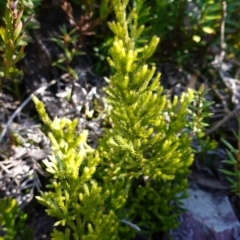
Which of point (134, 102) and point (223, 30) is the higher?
point (223, 30)

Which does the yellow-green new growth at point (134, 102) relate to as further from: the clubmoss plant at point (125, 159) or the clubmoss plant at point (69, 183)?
the clubmoss plant at point (69, 183)

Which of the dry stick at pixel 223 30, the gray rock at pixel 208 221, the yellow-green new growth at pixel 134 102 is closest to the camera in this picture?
the yellow-green new growth at pixel 134 102

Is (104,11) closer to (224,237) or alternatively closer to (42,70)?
(42,70)

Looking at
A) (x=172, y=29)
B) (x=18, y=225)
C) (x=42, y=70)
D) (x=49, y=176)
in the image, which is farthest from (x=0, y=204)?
(x=172, y=29)

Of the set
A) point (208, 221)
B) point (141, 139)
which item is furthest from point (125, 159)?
point (208, 221)

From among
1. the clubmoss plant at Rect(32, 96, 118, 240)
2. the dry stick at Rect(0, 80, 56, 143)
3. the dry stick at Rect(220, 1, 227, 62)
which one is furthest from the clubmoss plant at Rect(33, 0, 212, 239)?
the dry stick at Rect(220, 1, 227, 62)

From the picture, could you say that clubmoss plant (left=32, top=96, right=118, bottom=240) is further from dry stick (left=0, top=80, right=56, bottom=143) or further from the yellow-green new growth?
dry stick (left=0, top=80, right=56, bottom=143)

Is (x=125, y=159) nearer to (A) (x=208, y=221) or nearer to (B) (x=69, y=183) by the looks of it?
(B) (x=69, y=183)

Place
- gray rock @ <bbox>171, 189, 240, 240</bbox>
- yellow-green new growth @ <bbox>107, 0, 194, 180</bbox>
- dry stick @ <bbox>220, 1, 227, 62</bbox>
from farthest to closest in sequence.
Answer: dry stick @ <bbox>220, 1, 227, 62</bbox> → gray rock @ <bbox>171, 189, 240, 240</bbox> → yellow-green new growth @ <bbox>107, 0, 194, 180</bbox>

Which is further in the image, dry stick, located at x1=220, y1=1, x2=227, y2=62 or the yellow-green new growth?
dry stick, located at x1=220, y1=1, x2=227, y2=62

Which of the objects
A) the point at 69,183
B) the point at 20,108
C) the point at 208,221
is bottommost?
the point at 208,221

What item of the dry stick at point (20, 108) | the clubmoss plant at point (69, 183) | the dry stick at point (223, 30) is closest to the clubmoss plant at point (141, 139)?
the clubmoss plant at point (69, 183)
